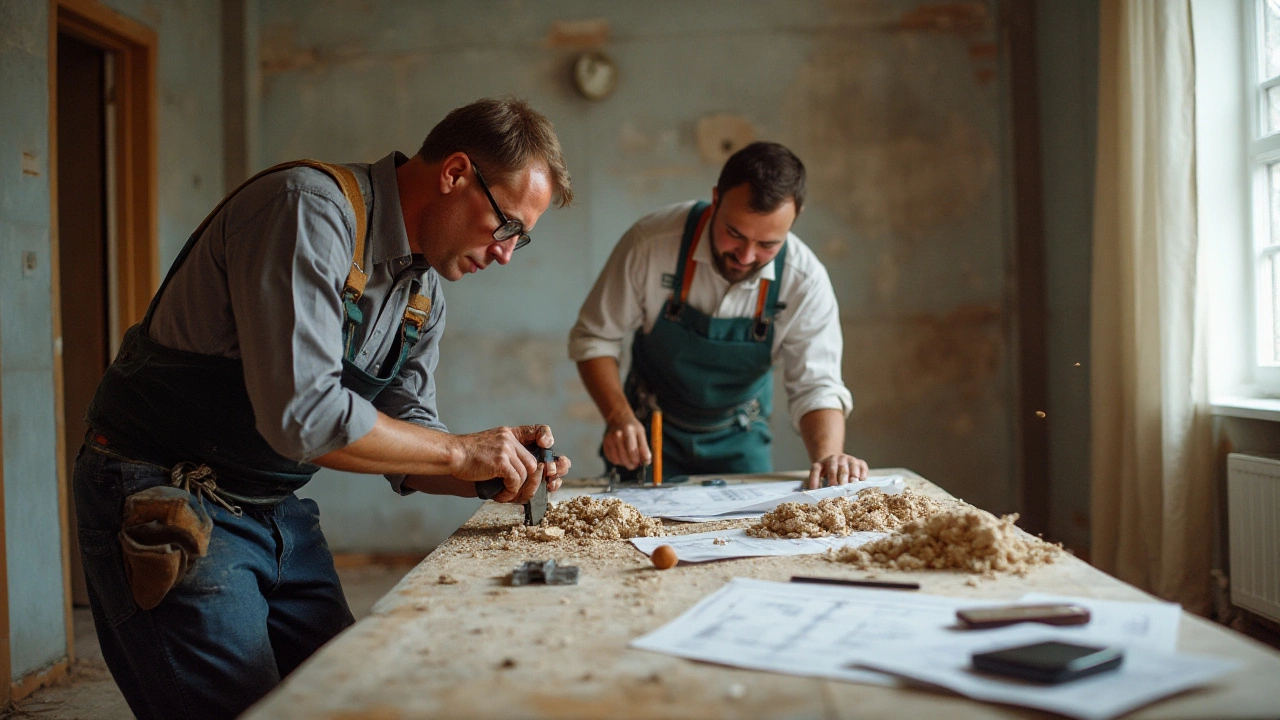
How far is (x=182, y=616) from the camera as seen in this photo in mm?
1543

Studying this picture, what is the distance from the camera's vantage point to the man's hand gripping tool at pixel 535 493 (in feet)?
6.40

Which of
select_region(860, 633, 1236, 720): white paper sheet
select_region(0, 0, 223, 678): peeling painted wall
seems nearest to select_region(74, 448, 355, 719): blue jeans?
select_region(860, 633, 1236, 720): white paper sheet

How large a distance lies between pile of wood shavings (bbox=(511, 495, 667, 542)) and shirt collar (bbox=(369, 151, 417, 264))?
623 mm

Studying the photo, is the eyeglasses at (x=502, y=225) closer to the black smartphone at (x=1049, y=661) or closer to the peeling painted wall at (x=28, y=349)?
the black smartphone at (x=1049, y=661)

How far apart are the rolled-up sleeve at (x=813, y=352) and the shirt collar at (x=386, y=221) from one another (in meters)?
1.47

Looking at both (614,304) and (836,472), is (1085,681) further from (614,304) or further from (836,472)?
(614,304)

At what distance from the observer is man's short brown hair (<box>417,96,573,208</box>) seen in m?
1.79

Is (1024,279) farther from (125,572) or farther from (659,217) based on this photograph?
(125,572)

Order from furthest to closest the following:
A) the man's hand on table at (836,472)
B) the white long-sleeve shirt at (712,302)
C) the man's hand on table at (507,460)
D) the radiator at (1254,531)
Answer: the white long-sleeve shirt at (712,302) < the radiator at (1254,531) < the man's hand on table at (836,472) < the man's hand on table at (507,460)

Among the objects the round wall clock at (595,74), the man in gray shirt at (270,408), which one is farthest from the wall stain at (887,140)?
the man in gray shirt at (270,408)

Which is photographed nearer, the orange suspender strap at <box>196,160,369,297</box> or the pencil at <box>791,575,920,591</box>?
the pencil at <box>791,575,920,591</box>

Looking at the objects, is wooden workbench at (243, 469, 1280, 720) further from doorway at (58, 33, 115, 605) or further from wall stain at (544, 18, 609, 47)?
wall stain at (544, 18, 609, 47)

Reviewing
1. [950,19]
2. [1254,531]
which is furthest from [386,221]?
[950,19]

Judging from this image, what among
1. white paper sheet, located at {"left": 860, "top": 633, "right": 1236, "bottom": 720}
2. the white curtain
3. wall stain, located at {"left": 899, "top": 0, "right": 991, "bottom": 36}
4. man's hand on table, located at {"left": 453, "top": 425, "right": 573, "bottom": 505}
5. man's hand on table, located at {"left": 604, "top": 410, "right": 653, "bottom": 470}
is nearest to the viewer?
white paper sheet, located at {"left": 860, "top": 633, "right": 1236, "bottom": 720}
